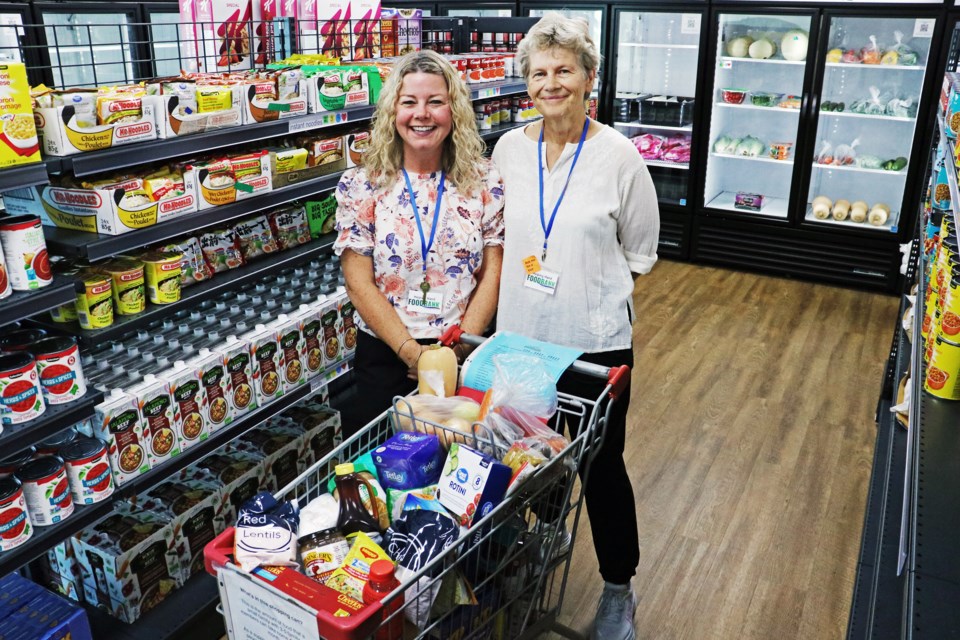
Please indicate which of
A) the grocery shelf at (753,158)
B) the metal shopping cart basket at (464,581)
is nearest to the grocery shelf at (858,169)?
the grocery shelf at (753,158)

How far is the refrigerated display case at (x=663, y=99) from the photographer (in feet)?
21.2

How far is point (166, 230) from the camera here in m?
2.47

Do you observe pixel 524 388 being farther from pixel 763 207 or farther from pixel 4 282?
pixel 763 207

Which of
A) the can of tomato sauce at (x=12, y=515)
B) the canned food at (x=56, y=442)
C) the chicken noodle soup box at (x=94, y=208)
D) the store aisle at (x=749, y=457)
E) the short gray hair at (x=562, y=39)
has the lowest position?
the store aisle at (x=749, y=457)

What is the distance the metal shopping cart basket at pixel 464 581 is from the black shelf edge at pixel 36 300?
35.1 inches

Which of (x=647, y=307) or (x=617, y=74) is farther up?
(x=617, y=74)

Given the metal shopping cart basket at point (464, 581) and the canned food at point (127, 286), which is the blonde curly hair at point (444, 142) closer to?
the metal shopping cart basket at point (464, 581)

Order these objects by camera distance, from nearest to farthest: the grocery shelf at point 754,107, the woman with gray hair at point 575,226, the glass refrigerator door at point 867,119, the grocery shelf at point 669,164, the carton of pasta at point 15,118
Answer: the carton of pasta at point 15,118
the woman with gray hair at point 575,226
the glass refrigerator door at point 867,119
the grocery shelf at point 754,107
the grocery shelf at point 669,164

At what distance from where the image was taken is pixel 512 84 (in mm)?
4285

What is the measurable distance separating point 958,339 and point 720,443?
6.33 feet

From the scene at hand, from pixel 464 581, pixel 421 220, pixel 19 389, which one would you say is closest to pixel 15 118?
pixel 19 389

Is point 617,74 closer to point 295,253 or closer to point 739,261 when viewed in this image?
point 739,261

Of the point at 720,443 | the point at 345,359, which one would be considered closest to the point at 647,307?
the point at 720,443

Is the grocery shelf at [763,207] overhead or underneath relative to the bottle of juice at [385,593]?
underneath
